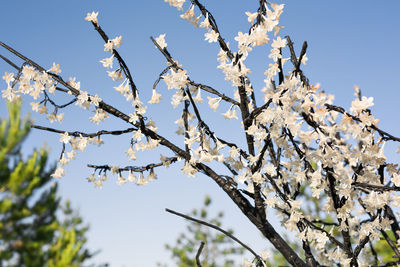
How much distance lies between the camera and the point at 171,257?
1731 cm

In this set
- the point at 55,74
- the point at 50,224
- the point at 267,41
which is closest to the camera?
the point at 267,41

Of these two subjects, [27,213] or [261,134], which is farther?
[27,213]

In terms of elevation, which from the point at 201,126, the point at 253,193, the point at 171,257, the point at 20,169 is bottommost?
the point at 253,193

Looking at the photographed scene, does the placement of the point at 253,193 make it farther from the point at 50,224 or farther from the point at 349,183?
the point at 50,224

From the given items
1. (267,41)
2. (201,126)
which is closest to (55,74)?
(201,126)

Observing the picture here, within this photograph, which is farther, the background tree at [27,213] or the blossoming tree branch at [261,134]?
the background tree at [27,213]

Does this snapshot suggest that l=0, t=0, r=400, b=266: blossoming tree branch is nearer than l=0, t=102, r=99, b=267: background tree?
Yes

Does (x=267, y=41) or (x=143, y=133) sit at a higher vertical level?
(x=267, y=41)

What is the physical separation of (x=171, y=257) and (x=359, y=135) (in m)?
16.2

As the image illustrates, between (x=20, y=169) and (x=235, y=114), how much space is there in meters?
4.21

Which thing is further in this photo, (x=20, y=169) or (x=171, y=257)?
(x=171, y=257)

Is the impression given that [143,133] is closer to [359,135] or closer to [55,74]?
[55,74]

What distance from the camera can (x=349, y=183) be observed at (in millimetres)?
2111

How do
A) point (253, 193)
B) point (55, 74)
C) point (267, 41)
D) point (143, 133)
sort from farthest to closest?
point (55, 74)
point (143, 133)
point (253, 193)
point (267, 41)
